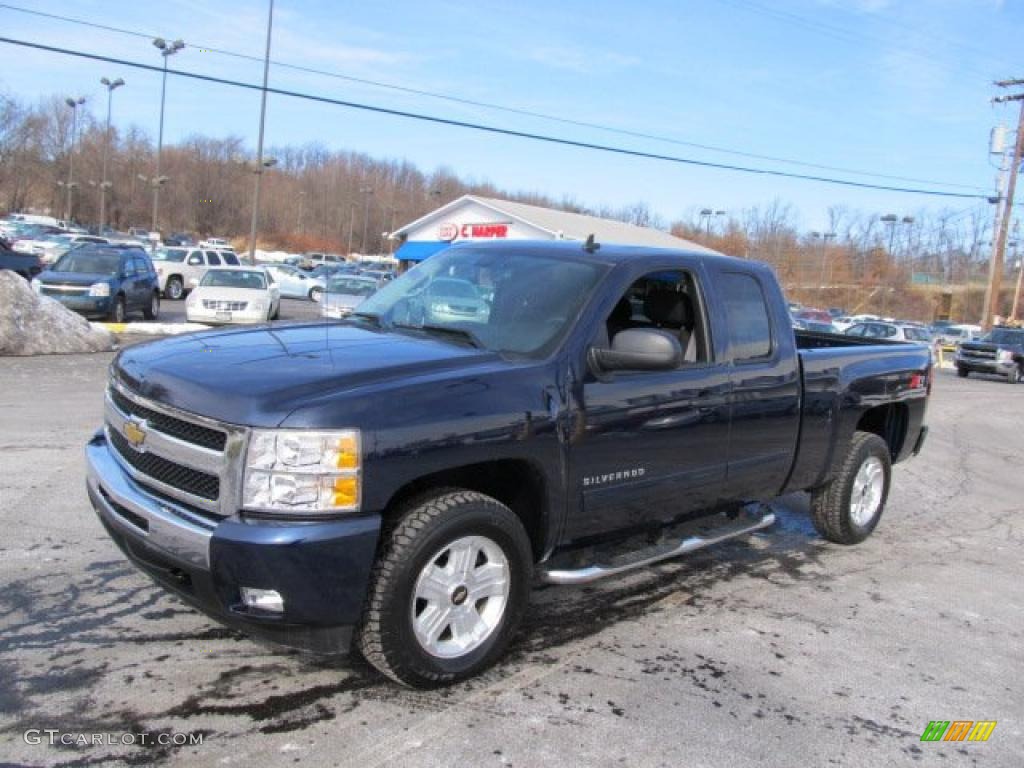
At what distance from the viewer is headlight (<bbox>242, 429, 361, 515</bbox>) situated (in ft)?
10.2

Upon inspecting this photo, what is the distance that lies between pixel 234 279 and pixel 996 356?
2330 centimetres

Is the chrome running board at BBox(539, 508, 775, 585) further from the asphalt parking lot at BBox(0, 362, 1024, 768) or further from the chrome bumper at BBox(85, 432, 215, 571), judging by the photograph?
the chrome bumper at BBox(85, 432, 215, 571)

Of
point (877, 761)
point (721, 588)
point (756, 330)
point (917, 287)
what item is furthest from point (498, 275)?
point (917, 287)

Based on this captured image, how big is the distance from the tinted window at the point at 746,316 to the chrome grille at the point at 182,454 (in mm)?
2860

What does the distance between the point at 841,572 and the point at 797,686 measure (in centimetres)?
197

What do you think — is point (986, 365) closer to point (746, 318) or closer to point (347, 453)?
point (746, 318)

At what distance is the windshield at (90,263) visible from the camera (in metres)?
18.3

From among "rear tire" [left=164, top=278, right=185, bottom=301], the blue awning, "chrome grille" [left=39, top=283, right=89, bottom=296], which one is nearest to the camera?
"chrome grille" [left=39, top=283, right=89, bottom=296]

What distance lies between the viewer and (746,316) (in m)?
5.08

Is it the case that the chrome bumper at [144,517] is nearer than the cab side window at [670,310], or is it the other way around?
the chrome bumper at [144,517]

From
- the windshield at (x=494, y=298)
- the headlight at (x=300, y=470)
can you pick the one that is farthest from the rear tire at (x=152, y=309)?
the headlight at (x=300, y=470)

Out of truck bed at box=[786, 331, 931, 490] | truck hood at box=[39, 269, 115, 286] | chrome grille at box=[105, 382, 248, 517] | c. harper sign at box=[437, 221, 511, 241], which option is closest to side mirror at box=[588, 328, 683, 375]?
chrome grille at box=[105, 382, 248, 517]

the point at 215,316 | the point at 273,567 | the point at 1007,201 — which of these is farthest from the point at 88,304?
the point at 1007,201

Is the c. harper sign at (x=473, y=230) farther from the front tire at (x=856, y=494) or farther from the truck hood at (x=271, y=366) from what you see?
the truck hood at (x=271, y=366)
